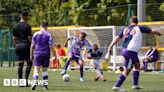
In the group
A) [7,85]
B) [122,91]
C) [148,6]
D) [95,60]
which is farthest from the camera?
[148,6]

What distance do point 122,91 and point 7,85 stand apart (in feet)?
13.0

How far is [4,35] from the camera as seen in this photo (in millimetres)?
36844

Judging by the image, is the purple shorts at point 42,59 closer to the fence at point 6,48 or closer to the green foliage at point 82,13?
the green foliage at point 82,13

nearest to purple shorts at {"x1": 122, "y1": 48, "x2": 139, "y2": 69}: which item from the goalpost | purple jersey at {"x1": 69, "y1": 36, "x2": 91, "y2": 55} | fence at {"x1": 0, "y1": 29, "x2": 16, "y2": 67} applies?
purple jersey at {"x1": 69, "y1": 36, "x2": 91, "y2": 55}

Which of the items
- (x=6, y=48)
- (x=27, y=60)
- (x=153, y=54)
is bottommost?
(x=6, y=48)

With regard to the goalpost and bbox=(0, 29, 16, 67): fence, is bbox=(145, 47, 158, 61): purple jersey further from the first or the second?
bbox=(0, 29, 16, 67): fence

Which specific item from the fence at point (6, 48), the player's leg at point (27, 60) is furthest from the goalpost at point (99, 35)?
the player's leg at point (27, 60)

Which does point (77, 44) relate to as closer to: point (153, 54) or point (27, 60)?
point (27, 60)

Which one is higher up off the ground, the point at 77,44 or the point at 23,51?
the point at 23,51

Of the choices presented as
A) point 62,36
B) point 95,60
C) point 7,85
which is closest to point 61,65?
point 62,36

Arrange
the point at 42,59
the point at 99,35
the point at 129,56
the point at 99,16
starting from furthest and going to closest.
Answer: the point at 99,16 < the point at 99,35 < the point at 42,59 < the point at 129,56

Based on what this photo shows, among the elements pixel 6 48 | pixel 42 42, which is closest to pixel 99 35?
pixel 6 48

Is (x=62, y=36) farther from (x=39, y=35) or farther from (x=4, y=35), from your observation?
(x=39, y=35)

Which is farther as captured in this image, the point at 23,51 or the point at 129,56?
the point at 23,51
